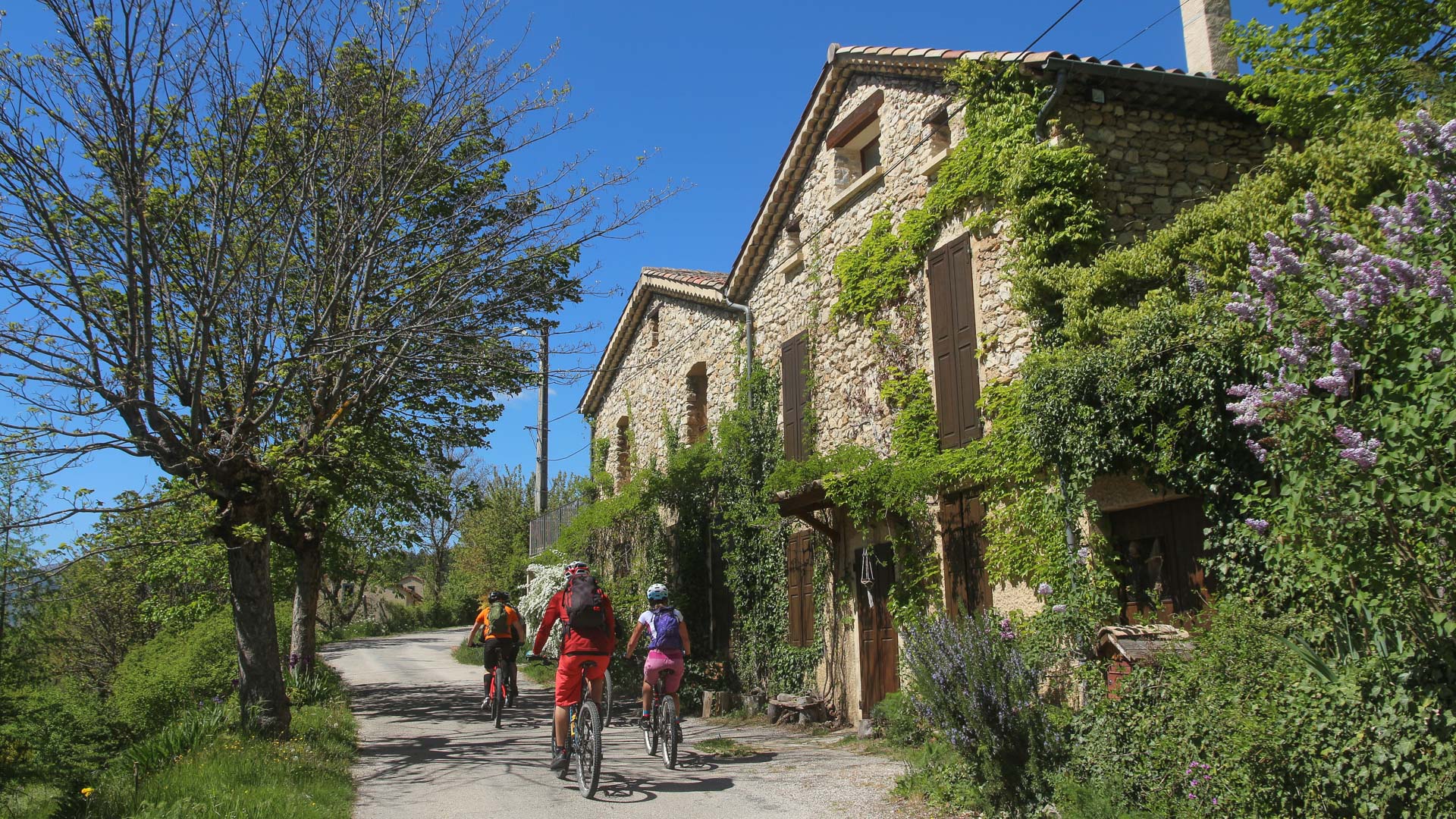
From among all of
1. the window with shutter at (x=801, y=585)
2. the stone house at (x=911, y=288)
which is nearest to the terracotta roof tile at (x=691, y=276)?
the stone house at (x=911, y=288)

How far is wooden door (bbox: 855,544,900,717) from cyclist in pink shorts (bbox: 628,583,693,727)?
10.3 feet

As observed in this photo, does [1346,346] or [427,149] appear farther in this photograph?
[427,149]

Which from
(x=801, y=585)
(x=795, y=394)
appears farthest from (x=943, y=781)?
(x=795, y=394)

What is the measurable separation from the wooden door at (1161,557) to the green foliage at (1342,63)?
14.5 feet

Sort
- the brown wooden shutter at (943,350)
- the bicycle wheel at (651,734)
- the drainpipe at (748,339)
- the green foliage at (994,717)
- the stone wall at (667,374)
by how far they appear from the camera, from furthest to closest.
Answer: the stone wall at (667,374), the drainpipe at (748,339), the brown wooden shutter at (943,350), the bicycle wheel at (651,734), the green foliage at (994,717)

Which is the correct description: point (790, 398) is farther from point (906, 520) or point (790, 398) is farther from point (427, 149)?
point (427, 149)

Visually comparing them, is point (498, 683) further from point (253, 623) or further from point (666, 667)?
point (666, 667)

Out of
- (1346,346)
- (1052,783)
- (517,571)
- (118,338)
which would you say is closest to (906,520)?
(1052,783)

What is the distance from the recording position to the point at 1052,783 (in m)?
5.80

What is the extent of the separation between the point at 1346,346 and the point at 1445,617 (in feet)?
4.21

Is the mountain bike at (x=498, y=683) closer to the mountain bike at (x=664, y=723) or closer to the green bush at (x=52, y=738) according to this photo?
the mountain bike at (x=664, y=723)

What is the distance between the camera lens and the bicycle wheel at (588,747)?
23.3 feet

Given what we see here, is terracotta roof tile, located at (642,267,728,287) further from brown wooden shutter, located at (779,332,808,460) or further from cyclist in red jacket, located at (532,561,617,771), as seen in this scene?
cyclist in red jacket, located at (532,561,617,771)

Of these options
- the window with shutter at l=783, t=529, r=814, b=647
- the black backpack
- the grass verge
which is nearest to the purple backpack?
the black backpack
